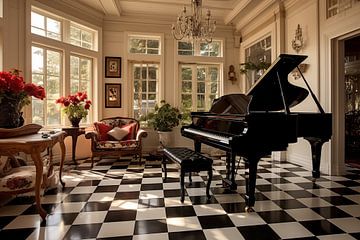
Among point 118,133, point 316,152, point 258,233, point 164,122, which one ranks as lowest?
point 258,233

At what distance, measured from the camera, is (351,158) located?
5715 mm

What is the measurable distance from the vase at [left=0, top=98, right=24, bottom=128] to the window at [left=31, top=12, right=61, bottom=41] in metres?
2.61

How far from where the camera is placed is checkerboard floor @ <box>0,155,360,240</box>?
90.4 inches

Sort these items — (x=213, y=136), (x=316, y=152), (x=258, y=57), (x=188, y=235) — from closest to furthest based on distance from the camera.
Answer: (x=188, y=235) < (x=213, y=136) < (x=316, y=152) < (x=258, y=57)

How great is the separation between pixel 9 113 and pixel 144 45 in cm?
444

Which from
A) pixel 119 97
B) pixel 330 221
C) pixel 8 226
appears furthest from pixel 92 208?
pixel 119 97

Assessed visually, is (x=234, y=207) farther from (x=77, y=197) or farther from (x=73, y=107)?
(x=73, y=107)

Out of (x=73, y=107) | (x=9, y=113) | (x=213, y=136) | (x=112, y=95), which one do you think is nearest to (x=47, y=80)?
(x=73, y=107)

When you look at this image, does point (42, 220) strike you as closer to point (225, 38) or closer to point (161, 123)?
point (161, 123)

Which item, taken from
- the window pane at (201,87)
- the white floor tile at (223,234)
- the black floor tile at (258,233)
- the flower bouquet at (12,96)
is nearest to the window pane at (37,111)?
the flower bouquet at (12,96)

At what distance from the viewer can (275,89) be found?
3.38 m

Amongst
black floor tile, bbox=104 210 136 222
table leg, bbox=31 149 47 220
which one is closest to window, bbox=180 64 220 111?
black floor tile, bbox=104 210 136 222

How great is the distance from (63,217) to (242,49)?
19.5ft

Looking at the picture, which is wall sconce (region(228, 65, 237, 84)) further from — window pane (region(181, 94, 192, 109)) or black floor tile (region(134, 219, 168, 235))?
black floor tile (region(134, 219, 168, 235))
